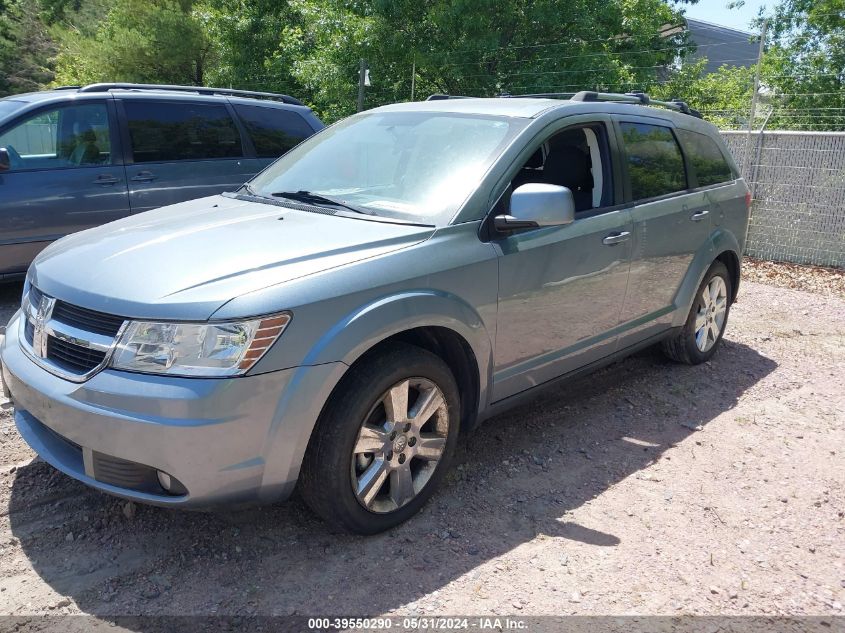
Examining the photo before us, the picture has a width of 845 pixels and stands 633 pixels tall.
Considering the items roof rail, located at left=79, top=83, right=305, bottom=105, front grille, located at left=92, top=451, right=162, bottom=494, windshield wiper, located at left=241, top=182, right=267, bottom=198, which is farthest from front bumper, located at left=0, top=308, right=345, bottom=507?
roof rail, located at left=79, top=83, right=305, bottom=105

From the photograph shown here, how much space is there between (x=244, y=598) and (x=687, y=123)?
426cm

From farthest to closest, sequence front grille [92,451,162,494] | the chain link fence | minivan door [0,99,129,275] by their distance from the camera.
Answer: the chain link fence → minivan door [0,99,129,275] → front grille [92,451,162,494]

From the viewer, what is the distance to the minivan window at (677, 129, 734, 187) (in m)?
5.18

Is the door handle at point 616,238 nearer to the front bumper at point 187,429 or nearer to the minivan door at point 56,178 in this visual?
the front bumper at point 187,429

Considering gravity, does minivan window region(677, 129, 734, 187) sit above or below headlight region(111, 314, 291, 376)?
above

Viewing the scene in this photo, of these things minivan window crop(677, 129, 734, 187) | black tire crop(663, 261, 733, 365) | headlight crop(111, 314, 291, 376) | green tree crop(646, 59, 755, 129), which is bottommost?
black tire crop(663, 261, 733, 365)

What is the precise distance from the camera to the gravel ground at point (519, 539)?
9.36 ft

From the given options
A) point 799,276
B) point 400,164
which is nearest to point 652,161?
point 400,164

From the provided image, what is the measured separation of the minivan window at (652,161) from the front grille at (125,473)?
10.3 feet

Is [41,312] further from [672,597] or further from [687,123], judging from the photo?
[687,123]

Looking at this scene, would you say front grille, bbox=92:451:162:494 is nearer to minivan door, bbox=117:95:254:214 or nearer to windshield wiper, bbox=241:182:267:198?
windshield wiper, bbox=241:182:267:198

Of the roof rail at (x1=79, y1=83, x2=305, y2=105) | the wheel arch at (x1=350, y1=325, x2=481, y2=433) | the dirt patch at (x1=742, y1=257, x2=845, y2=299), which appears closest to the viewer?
the wheel arch at (x1=350, y1=325, x2=481, y2=433)

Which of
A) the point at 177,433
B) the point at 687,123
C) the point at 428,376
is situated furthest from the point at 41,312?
the point at 687,123

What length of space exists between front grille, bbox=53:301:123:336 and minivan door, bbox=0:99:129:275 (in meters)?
3.64
